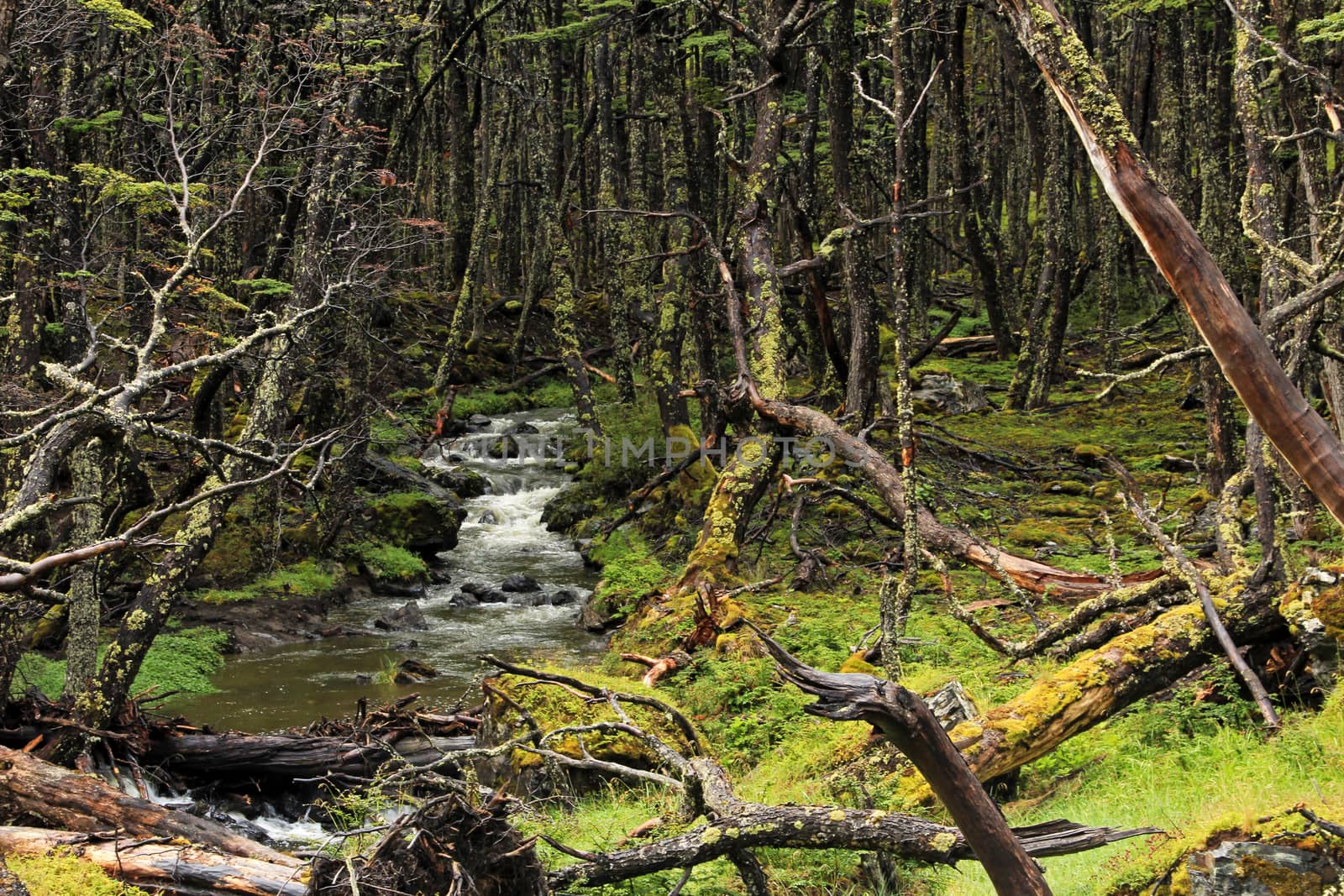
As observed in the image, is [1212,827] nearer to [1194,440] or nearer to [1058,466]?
[1058,466]

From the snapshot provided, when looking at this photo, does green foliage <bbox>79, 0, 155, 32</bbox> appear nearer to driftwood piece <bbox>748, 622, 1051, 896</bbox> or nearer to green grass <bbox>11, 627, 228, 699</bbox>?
green grass <bbox>11, 627, 228, 699</bbox>

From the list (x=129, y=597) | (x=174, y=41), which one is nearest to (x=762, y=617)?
(x=129, y=597)

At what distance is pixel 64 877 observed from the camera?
4.89m

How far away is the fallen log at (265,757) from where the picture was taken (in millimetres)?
8258

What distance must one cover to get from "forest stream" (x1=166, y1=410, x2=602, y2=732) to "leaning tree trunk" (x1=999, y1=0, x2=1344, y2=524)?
339 inches

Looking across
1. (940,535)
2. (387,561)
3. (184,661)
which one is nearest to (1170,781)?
(940,535)

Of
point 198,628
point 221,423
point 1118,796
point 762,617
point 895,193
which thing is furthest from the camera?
point 221,423

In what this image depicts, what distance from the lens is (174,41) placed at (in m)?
12.2

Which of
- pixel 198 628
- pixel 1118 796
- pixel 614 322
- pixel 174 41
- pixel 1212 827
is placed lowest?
pixel 198 628

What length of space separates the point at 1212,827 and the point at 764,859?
2.30m

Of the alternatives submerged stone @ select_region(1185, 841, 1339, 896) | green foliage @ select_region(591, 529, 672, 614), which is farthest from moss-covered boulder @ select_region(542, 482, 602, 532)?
submerged stone @ select_region(1185, 841, 1339, 896)

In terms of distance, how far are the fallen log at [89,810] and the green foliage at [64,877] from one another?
22.3 inches

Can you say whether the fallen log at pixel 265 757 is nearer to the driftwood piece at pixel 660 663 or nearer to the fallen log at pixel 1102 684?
the driftwood piece at pixel 660 663

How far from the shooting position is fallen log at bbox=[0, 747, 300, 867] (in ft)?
19.1
